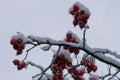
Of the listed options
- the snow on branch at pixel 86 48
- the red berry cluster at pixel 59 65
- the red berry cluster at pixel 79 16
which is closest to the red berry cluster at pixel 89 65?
the snow on branch at pixel 86 48

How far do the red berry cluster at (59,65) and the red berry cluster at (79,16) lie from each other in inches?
17.7

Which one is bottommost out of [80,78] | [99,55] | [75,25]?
[80,78]

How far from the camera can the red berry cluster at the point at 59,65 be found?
12.4 ft

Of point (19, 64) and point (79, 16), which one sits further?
point (19, 64)

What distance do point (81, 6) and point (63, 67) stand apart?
763 millimetres

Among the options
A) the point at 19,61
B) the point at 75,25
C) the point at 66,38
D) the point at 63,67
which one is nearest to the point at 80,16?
the point at 75,25

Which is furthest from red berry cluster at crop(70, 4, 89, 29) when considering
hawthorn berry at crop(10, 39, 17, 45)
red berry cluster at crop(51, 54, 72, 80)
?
hawthorn berry at crop(10, 39, 17, 45)

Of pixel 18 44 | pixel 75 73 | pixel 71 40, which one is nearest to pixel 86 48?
pixel 71 40

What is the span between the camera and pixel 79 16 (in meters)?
3.71

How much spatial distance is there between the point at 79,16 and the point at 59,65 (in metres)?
0.62

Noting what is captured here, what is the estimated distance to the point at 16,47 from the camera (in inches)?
149

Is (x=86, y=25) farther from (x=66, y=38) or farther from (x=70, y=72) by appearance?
(x=70, y=72)

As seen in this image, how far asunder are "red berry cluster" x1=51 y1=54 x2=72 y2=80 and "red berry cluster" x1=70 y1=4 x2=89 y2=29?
1.47 ft

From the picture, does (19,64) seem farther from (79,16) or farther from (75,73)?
(79,16)
